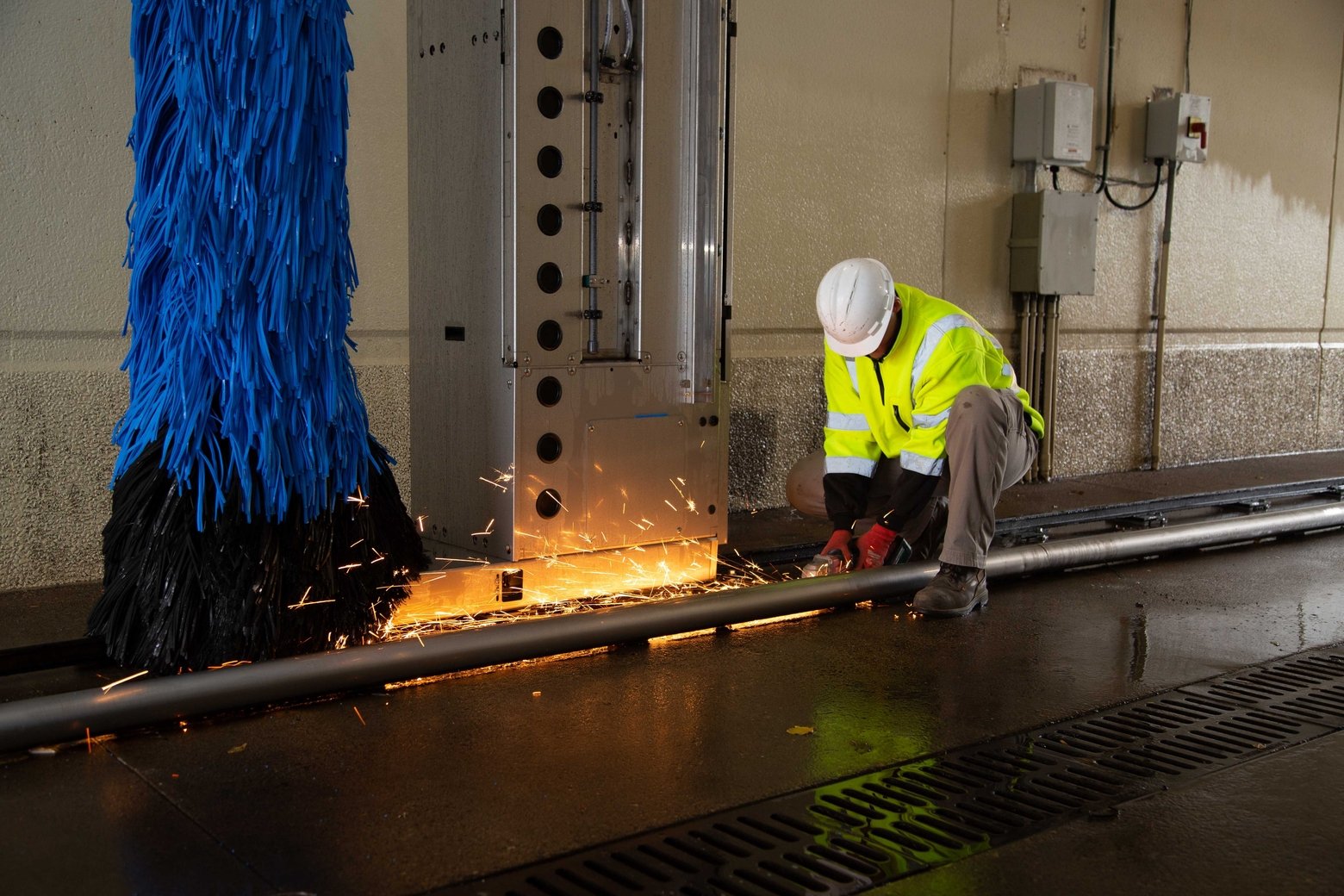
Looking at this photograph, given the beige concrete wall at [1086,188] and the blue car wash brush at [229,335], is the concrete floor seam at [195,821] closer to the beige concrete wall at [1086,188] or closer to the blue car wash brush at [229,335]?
the blue car wash brush at [229,335]

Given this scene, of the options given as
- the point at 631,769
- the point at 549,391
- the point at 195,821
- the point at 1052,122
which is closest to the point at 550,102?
the point at 549,391

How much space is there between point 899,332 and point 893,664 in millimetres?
1202

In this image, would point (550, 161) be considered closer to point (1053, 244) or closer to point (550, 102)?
point (550, 102)

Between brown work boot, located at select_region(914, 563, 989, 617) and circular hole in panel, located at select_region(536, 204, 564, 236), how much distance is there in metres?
1.63

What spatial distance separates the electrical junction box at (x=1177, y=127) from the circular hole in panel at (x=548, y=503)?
4951 mm

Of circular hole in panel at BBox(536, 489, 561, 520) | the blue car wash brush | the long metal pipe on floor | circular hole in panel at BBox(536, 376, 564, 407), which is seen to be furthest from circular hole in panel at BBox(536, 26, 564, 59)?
the long metal pipe on floor

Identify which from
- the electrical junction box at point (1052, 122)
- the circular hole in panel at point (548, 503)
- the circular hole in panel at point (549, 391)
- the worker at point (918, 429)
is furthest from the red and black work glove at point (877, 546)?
the electrical junction box at point (1052, 122)

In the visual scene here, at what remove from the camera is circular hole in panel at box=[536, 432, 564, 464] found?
369cm

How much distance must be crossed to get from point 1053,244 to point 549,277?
12.2 ft

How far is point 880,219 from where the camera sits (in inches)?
238

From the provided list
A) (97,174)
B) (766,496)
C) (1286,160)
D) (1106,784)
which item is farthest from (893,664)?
(1286,160)

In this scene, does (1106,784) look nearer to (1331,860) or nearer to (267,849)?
(1331,860)

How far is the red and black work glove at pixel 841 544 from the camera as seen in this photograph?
4277 millimetres

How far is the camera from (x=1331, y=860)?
222 centimetres
